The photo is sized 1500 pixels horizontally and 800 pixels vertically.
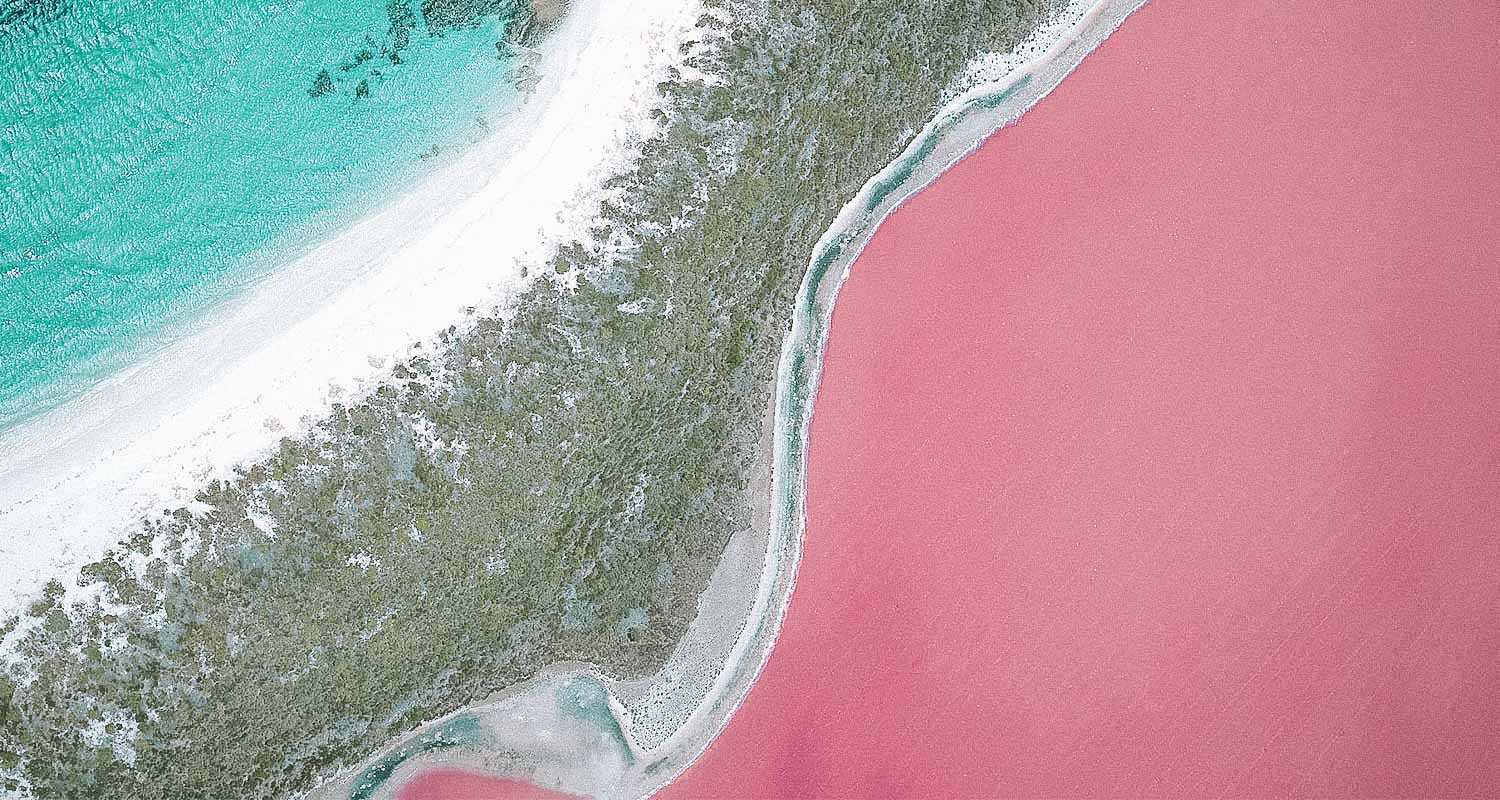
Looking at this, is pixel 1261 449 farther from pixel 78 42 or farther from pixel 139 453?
pixel 78 42

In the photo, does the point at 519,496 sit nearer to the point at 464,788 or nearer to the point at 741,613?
the point at 741,613

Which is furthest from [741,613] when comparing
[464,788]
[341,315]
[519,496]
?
[341,315]

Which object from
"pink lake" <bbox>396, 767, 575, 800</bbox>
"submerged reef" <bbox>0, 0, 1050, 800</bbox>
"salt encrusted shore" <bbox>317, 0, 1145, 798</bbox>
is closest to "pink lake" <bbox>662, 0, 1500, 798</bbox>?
"salt encrusted shore" <bbox>317, 0, 1145, 798</bbox>

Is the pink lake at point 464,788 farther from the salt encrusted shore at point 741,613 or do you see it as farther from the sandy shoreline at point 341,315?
the sandy shoreline at point 341,315

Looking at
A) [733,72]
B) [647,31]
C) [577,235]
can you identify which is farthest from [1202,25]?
[577,235]

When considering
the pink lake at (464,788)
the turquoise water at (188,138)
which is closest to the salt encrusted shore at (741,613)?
the pink lake at (464,788)
